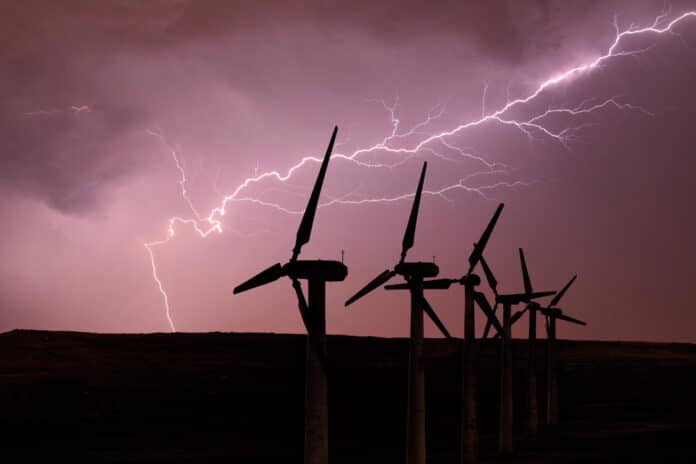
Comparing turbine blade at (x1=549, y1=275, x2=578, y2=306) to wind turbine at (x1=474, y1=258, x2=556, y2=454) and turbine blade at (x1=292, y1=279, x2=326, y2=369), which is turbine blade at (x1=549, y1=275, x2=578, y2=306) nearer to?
wind turbine at (x1=474, y1=258, x2=556, y2=454)

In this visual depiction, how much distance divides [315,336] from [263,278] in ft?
8.63

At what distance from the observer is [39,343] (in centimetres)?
9544

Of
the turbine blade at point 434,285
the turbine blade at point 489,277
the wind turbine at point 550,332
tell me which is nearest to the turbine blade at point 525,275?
the wind turbine at point 550,332

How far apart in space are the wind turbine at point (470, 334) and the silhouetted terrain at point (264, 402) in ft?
9.00

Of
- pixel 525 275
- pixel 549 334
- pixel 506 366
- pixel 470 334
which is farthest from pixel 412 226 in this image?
pixel 549 334

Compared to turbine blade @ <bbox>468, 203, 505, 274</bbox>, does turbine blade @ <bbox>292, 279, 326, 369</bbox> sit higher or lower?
lower

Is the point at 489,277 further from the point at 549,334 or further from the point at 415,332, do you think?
the point at 549,334

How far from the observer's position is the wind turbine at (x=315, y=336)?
2108cm

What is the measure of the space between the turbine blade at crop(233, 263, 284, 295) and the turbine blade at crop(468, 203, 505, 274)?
14.9 m

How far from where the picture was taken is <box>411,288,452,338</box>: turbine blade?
28200 mm

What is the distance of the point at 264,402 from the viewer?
63906mm

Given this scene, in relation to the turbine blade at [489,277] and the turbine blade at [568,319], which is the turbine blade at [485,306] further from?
Answer: the turbine blade at [568,319]

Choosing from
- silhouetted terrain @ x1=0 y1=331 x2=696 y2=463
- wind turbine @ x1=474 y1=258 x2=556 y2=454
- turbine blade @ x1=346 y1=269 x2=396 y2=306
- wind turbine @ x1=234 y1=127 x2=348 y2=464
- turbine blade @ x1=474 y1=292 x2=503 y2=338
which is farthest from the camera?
silhouetted terrain @ x1=0 y1=331 x2=696 y2=463

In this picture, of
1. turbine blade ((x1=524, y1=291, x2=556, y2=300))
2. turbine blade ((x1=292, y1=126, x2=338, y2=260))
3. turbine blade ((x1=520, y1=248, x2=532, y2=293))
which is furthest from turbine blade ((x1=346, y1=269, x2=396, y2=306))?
turbine blade ((x1=520, y1=248, x2=532, y2=293))
